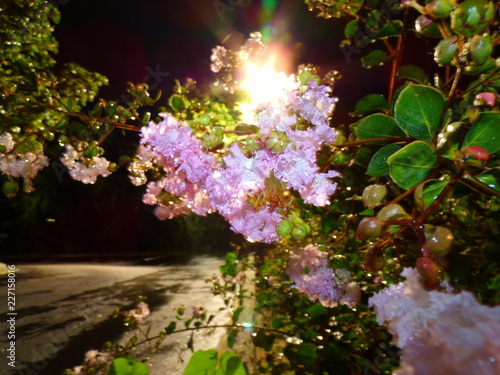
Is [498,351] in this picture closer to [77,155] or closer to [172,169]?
[172,169]

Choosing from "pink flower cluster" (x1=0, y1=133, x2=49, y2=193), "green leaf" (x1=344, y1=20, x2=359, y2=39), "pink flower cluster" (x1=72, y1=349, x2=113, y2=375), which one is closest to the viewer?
"pink flower cluster" (x1=0, y1=133, x2=49, y2=193)

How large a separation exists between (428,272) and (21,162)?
1.04m

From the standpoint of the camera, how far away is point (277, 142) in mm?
513

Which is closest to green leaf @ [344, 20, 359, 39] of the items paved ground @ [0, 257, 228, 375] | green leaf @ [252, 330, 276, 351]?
green leaf @ [252, 330, 276, 351]

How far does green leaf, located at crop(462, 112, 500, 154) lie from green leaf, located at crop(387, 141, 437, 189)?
0.21ft

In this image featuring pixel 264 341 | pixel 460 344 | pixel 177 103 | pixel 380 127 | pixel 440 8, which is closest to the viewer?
pixel 460 344

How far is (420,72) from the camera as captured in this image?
3.27 ft

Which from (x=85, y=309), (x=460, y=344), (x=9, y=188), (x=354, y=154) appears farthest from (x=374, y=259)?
(x=85, y=309)

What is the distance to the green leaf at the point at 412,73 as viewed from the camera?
3.27 ft

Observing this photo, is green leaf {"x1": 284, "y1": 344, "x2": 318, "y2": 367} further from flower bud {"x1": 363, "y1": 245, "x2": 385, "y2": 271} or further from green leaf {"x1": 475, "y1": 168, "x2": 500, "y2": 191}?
green leaf {"x1": 475, "y1": 168, "x2": 500, "y2": 191}

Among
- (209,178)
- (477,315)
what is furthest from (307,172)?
(477,315)

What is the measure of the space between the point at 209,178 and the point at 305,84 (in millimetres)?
259

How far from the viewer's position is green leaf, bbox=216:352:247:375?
29.7 inches

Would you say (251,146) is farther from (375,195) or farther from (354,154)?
(354,154)
